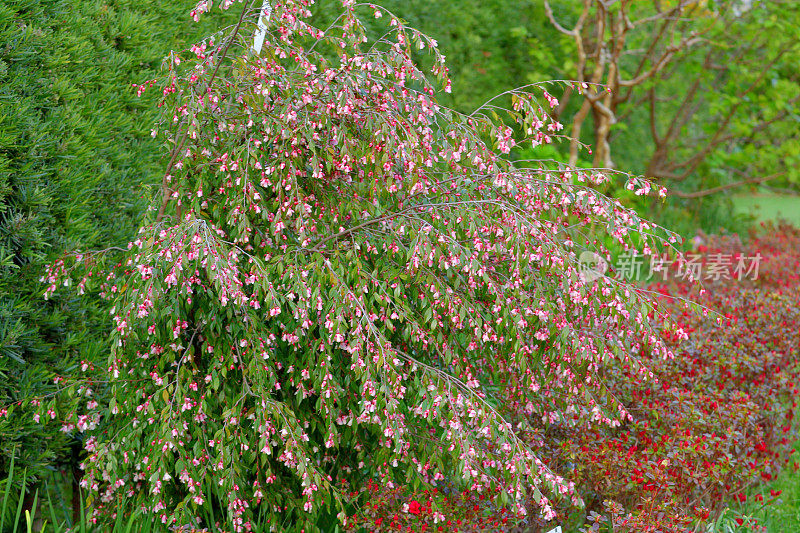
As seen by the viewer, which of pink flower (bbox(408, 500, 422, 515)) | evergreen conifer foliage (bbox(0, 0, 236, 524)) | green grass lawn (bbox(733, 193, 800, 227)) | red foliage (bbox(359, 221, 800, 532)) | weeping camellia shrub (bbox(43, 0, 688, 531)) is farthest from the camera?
green grass lawn (bbox(733, 193, 800, 227))

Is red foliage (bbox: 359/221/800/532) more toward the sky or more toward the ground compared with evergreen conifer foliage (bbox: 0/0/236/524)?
more toward the ground

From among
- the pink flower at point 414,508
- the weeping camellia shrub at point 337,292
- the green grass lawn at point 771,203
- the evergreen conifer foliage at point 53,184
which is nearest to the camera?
the weeping camellia shrub at point 337,292

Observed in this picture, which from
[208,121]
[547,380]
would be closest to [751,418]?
[547,380]

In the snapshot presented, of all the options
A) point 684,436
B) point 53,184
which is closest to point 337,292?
point 53,184

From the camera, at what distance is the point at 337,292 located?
2.55m

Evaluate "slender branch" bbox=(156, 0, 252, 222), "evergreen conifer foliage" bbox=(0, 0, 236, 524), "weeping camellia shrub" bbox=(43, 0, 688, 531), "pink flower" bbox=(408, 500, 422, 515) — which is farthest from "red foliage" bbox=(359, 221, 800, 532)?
"evergreen conifer foliage" bbox=(0, 0, 236, 524)

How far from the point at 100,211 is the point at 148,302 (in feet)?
5.27

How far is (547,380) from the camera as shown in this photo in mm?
3012

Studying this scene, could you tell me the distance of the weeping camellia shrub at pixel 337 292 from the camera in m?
2.57

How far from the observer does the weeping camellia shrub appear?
2.57m

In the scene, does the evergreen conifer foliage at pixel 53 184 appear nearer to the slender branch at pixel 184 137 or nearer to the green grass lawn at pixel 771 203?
the slender branch at pixel 184 137

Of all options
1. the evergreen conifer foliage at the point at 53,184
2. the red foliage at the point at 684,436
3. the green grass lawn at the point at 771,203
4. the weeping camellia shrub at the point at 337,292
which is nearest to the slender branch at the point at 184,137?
the weeping camellia shrub at the point at 337,292

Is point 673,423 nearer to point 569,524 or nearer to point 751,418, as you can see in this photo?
point 751,418

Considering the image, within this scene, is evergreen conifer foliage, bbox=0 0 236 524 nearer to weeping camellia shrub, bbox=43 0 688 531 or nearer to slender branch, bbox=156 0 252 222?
weeping camellia shrub, bbox=43 0 688 531
